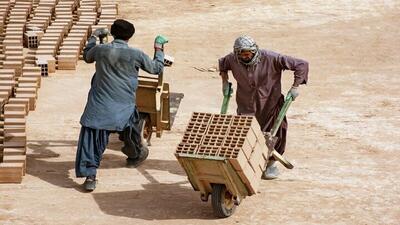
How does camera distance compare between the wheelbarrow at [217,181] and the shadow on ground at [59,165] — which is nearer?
the wheelbarrow at [217,181]

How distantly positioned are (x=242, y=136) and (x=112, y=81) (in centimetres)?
162

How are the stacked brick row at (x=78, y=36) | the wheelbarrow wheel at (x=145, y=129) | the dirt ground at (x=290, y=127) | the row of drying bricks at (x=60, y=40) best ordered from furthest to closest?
the stacked brick row at (x=78, y=36), the row of drying bricks at (x=60, y=40), the wheelbarrow wheel at (x=145, y=129), the dirt ground at (x=290, y=127)

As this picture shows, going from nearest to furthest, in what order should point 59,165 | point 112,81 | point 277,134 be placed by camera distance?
point 112,81 < point 277,134 < point 59,165

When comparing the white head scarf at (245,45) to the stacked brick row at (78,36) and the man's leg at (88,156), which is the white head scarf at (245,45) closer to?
the man's leg at (88,156)

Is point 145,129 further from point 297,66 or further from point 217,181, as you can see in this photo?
point 217,181

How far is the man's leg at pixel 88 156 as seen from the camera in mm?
9391

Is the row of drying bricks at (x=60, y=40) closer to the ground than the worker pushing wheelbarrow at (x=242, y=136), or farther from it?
closer to the ground

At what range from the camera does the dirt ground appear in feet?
29.3

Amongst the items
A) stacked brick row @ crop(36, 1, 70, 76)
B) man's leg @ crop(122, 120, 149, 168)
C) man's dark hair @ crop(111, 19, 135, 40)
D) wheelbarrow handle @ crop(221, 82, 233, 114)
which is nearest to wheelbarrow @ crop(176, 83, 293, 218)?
wheelbarrow handle @ crop(221, 82, 233, 114)

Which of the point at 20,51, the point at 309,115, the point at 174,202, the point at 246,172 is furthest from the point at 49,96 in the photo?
the point at 246,172

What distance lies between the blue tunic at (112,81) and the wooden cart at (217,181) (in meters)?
1.22

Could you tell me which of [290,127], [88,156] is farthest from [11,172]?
[290,127]

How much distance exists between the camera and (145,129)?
35.3 feet

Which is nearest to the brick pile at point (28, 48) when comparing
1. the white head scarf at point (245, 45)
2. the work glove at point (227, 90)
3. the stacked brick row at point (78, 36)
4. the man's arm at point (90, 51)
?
the stacked brick row at point (78, 36)
